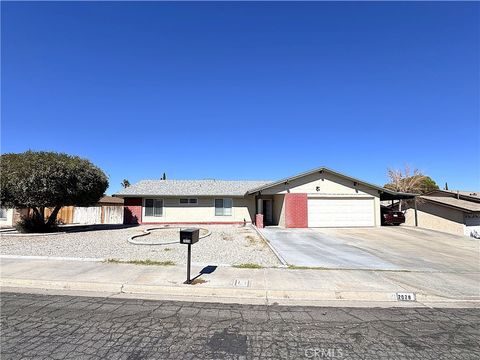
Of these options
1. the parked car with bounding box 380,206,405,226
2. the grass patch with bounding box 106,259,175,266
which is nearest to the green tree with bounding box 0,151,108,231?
the grass patch with bounding box 106,259,175,266

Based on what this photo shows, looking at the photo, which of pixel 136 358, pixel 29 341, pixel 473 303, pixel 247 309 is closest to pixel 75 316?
pixel 29 341

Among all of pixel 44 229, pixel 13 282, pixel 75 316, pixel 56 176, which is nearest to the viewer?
pixel 75 316

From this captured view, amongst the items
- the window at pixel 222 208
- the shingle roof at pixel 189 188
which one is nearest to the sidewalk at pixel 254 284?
the shingle roof at pixel 189 188

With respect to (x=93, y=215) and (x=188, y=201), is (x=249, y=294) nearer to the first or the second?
(x=188, y=201)

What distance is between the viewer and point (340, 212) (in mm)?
22469

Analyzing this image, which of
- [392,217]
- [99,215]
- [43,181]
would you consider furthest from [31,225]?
[392,217]

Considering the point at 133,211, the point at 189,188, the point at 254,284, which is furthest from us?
the point at 189,188

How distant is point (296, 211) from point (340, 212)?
11.3 ft

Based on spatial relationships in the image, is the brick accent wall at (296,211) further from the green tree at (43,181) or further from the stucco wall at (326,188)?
the green tree at (43,181)

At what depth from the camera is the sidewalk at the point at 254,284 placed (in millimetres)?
6531

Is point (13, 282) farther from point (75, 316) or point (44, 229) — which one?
point (44, 229)

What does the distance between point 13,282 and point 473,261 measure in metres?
15.4

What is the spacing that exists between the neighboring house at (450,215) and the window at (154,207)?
21.9 m

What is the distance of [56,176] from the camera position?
1708 cm
